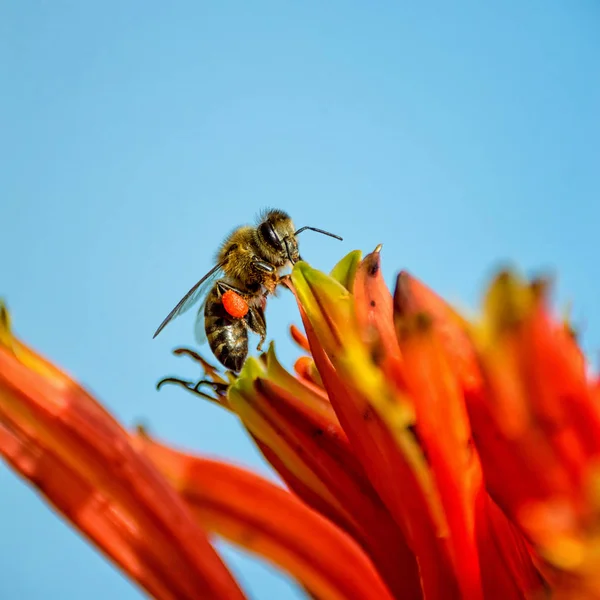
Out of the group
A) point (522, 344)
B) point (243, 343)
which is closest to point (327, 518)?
point (522, 344)

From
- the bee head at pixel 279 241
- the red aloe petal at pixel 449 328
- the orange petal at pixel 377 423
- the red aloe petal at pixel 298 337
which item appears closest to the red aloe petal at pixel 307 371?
the red aloe petal at pixel 298 337

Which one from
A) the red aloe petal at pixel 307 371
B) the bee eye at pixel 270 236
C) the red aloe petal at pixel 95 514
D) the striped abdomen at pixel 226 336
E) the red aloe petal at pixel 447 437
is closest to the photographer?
the red aloe petal at pixel 447 437

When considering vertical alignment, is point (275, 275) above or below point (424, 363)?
above

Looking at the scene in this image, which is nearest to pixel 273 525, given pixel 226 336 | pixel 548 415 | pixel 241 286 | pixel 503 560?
pixel 503 560

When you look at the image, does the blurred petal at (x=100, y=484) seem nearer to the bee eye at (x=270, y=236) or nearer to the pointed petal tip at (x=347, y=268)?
the pointed petal tip at (x=347, y=268)

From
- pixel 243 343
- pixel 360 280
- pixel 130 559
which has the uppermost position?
pixel 243 343

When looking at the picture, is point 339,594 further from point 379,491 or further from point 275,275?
point 275,275
